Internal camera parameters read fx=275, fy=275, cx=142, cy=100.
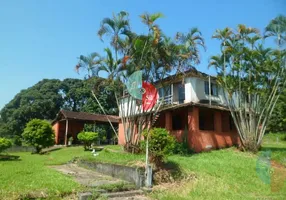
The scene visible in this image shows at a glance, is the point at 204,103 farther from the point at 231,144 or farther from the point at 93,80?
the point at 93,80


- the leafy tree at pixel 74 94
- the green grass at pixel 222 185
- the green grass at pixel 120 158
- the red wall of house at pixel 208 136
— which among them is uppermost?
the leafy tree at pixel 74 94

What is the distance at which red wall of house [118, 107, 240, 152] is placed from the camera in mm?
18703

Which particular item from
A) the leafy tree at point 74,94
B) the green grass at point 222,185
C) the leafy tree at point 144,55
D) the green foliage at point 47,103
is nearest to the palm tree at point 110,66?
the leafy tree at point 144,55

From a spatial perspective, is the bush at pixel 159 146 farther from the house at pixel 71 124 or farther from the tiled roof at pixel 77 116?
the house at pixel 71 124

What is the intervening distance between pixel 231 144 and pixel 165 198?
1381 cm

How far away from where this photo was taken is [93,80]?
748 inches

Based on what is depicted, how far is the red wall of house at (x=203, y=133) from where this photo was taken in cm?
1870

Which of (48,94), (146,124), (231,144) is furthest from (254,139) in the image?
(48,94)

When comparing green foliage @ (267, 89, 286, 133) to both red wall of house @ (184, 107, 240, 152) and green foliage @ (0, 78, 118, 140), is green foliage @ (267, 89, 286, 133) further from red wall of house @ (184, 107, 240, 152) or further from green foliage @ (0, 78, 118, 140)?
green foliage @ (0, 78, 118, 140)

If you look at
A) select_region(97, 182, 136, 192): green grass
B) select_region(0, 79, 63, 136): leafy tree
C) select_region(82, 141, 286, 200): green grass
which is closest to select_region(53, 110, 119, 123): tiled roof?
select_region(0, 79, 63, 136): leafy tree

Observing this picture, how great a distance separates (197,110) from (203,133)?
168 centimetres

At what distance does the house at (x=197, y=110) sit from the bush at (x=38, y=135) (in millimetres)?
8253

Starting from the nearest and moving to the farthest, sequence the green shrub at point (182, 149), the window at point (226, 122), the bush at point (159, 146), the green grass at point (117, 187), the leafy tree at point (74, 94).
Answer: the green grass at point (117, 187) → the bush at point (159, 146) → the green shrub at point (182, 149) → the window at point (226, 122) → the leafy tree at point (74, 94)

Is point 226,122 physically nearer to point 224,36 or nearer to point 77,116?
point 224,36
